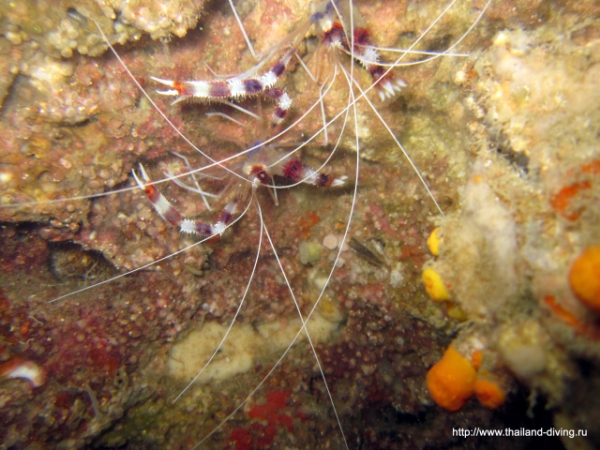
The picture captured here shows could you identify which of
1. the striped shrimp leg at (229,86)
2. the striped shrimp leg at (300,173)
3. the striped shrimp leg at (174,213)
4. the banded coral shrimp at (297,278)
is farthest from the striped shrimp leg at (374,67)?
the striped shrimp leg at (174,213)

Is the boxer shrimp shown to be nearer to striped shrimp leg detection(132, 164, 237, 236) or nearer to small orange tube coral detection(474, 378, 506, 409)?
striped shrimp leg detection(132, 164, 237, 236)

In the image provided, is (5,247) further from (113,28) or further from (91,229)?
(113,28)

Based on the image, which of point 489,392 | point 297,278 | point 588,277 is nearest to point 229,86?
point 297,278

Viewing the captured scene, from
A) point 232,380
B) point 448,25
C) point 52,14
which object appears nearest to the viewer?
point 52,14

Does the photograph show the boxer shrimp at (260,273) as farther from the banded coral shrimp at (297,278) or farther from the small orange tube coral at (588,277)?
the small orange tube coral at (588,277)

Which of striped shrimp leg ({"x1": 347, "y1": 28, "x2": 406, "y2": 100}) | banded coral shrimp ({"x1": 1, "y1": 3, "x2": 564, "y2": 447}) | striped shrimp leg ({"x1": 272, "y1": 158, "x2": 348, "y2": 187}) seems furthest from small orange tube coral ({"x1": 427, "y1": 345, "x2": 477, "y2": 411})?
striped shrimp leg ({"x1": 347, "y1": 28, "x2": 406, "y2": 100})

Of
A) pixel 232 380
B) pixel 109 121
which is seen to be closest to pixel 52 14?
pixel 109 121

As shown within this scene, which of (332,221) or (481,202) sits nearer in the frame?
(481,202)
